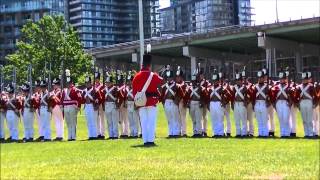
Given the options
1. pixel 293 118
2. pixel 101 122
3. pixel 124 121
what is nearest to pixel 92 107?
pixel 101 122

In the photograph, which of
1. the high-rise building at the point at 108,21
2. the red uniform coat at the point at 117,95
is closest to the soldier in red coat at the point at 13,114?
the red uniform coat at the point at 117,95

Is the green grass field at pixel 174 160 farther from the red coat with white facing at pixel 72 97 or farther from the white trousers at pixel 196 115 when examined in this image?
the red coat with white facing at pixel 72 97

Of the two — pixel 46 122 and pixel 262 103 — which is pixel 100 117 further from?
pixel 262 103

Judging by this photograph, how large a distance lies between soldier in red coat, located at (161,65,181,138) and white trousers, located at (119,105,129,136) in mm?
1319

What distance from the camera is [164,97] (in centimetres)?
1652

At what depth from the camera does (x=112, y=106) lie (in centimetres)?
1700

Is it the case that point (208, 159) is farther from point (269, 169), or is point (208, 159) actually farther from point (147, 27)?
point (147, 27)

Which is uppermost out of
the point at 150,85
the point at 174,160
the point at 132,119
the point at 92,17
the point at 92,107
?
the point at 92,17

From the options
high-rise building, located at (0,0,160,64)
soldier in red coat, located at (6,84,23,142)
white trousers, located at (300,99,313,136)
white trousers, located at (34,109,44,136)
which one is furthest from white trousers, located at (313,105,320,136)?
high-rise building, located at (0,0,160,64)

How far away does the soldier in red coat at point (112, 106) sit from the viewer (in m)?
17.0

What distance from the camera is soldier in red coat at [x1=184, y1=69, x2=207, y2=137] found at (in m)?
16.2

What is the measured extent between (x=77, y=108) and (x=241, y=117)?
16.2 ft

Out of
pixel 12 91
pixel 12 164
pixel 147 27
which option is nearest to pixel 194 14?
pixel 147 27

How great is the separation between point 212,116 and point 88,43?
73176 mm
